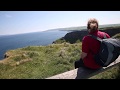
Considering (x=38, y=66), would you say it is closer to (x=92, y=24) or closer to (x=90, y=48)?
(x=90, y=48)

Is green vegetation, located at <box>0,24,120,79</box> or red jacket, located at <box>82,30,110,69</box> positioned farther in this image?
green vegetation, located at <box>0,24,120,79</box>

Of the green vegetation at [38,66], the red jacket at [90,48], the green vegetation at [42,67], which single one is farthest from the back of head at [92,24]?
the green vegetation at [38,66]

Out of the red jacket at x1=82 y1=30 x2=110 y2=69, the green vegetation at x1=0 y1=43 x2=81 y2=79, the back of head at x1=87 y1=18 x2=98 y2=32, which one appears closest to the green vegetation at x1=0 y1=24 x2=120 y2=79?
the green vegetation at x1=0 y1=43 x2=81 y2=79

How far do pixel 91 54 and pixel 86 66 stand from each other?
17.0 inches

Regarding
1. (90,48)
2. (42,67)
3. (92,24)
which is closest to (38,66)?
(42,67)

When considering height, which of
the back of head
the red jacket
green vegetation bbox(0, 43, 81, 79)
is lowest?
green vegetation bbox(0, 43, 81, 79)

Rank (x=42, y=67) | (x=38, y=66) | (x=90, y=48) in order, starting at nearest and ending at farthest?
1. (x=90, y=48)
2. (x=42, y=67)
3. (x=38, y=66)

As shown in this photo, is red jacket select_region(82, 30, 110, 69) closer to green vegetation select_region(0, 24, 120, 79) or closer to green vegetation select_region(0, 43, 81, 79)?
green vegetation select_region(0, 24, 120, 79)

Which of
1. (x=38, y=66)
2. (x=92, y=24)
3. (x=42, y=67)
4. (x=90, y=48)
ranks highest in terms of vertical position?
(x=92, y=24)
